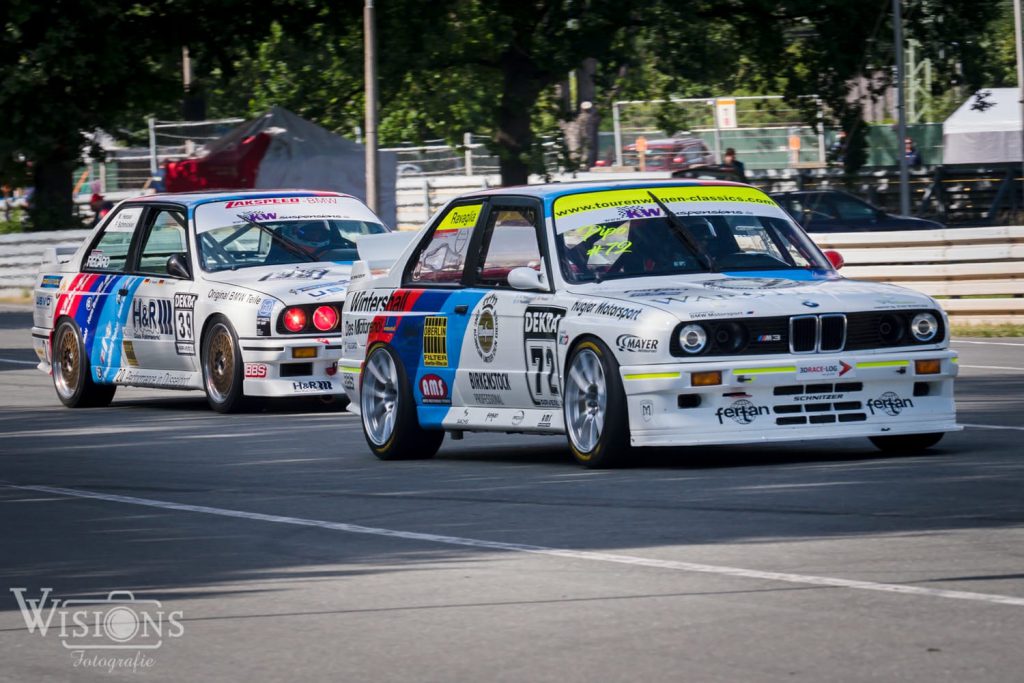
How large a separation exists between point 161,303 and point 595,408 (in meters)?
6.59

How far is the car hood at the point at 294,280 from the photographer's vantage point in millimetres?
14867

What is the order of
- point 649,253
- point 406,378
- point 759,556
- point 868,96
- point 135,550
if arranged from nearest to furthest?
point 759,556
point 135,550
point 649,253
point 406,378
point 868,96

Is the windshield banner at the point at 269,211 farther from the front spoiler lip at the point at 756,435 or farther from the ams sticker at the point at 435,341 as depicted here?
the front spoiler lip at the point at 756,435

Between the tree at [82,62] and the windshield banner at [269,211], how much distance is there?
62.7ft

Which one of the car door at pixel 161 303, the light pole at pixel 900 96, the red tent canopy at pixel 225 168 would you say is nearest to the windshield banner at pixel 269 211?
the car door at pixel 161 303

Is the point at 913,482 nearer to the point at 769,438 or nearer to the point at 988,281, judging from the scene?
the point at 769,438

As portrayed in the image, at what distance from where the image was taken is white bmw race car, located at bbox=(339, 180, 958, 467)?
384 inches

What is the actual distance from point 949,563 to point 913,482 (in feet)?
7.35

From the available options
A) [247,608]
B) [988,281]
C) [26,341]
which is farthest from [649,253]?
[26,341]

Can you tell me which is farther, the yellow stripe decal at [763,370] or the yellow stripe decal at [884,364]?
the yellow stripe decal at [884,364]

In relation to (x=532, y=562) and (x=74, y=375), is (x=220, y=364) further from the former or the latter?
(x=532, y=562)

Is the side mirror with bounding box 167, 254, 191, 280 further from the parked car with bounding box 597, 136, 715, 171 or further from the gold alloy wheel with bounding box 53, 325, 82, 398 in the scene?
the parked car with bounding box 597, 136, 715, 171

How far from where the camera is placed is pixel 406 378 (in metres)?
11.6

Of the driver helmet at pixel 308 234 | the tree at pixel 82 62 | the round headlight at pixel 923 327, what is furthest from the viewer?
the tree at pixel 82 62
